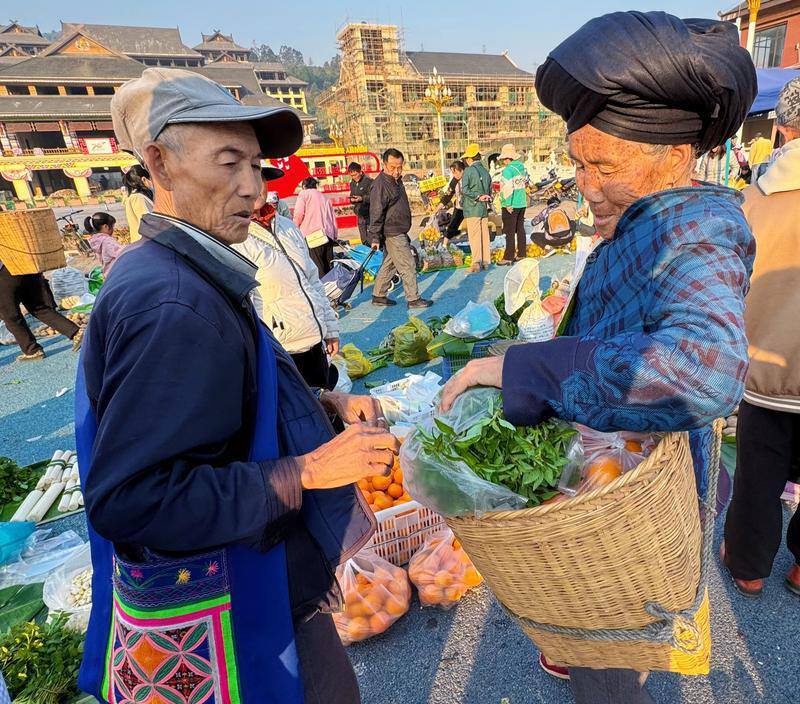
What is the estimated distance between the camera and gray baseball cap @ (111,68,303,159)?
1.10 metres

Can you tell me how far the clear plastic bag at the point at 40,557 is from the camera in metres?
2.96

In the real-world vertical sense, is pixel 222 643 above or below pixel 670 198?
below

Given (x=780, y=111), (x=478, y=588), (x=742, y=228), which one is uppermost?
(x=780, y=111)

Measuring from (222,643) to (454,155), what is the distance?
6205 centimetres

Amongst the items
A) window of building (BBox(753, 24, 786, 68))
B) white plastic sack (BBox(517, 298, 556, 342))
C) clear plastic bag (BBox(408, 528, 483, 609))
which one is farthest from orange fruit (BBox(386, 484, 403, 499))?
window of building (BBox(753, 24, 786, 68))

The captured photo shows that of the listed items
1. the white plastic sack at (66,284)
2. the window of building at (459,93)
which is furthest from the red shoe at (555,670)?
the window of building at (459,93)

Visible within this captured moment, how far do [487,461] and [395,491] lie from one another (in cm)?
202

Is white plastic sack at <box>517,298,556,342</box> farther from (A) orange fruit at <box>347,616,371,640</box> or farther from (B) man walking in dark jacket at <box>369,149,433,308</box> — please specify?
(B) man walking in dark jacket at <box>369,149,433,308</box>

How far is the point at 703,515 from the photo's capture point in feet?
4.38

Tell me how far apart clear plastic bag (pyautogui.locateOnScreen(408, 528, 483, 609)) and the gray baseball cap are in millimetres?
2082

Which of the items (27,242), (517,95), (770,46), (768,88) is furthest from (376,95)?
(27,242)

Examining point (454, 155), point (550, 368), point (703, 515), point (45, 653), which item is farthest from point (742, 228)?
point (454, 155)

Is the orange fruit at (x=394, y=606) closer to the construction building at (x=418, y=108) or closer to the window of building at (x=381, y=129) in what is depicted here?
the construction building at (x=418, y=108)

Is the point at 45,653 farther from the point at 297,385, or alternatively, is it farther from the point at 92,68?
the point at 92,68
